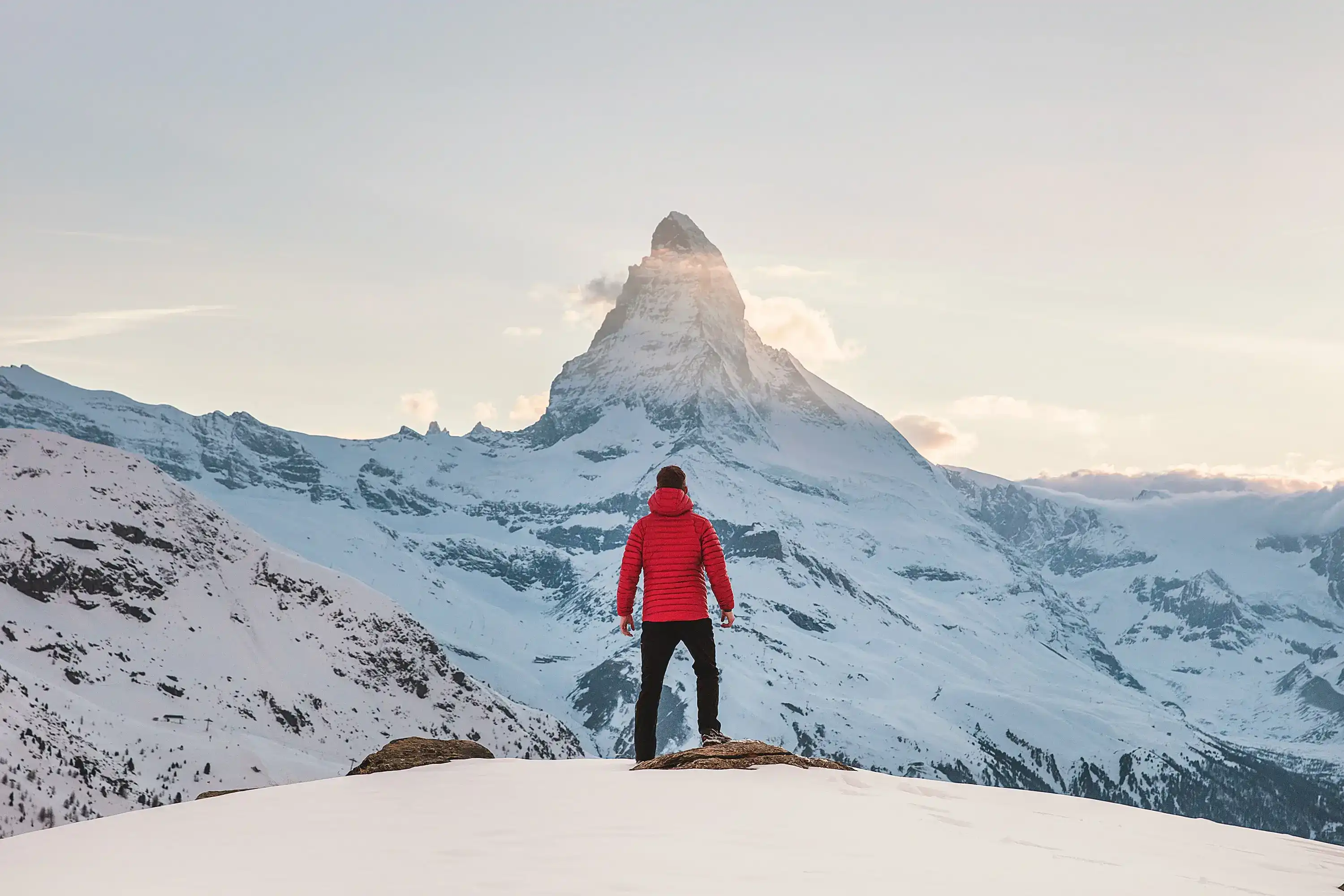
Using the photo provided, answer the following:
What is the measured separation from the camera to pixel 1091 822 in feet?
47.8

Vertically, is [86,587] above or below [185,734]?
above

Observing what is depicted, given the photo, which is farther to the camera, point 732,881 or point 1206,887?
point 1206,887

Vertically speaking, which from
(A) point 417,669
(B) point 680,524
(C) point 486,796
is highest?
(B) point 680,524

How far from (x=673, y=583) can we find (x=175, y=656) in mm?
147117

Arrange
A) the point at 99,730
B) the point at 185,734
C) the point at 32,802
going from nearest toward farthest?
the point at 32,802 → the point at 99,730 → the point at 185,734

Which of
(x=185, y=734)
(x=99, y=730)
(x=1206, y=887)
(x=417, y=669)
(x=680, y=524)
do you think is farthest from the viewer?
(x=417, y=669)

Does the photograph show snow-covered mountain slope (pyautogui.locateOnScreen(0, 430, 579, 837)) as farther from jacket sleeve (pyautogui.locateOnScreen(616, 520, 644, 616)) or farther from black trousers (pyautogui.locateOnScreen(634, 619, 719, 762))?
→ jacket sleeve (pyautogui.locateOnScreen(616, 520, 644, 616))

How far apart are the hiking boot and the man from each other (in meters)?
0.03

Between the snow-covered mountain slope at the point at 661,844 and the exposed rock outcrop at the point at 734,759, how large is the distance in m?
0.64

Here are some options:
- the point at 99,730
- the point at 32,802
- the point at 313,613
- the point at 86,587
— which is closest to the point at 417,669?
the point at 313,613

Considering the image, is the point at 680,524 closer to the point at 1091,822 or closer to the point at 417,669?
the point at 1091,822

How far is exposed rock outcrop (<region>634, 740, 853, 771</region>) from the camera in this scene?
16.5 m

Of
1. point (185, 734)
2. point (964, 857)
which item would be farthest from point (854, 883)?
point (185, 734)

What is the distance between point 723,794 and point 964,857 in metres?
3.48
